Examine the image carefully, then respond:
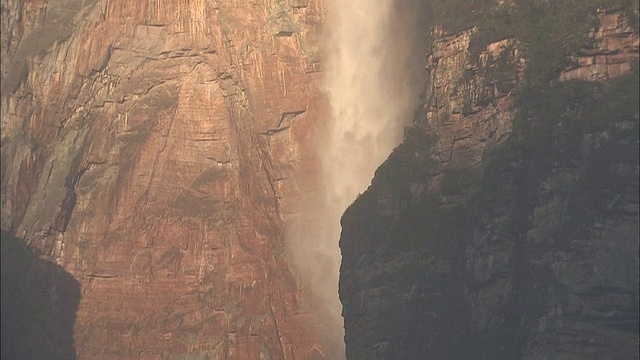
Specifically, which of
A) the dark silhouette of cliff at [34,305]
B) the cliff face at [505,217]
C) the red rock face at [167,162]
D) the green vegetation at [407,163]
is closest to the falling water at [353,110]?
the red rock face at [167,162]

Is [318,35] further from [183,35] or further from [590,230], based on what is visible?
[590,230]

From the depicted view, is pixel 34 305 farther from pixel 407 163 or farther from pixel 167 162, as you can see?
pixel 407 163

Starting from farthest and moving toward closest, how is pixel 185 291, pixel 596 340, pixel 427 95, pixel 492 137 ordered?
pixel 185 291
pixel 427 95
pixel 492 137
pixel 596 340

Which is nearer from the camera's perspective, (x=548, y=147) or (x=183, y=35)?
(x=548, y=147)

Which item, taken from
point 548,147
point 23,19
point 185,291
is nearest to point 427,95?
point 548,147

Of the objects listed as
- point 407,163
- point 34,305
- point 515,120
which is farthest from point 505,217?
point 34,305

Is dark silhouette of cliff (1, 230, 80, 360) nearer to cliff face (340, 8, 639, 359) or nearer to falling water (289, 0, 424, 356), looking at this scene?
falling water (289, 0, 424, 356)
